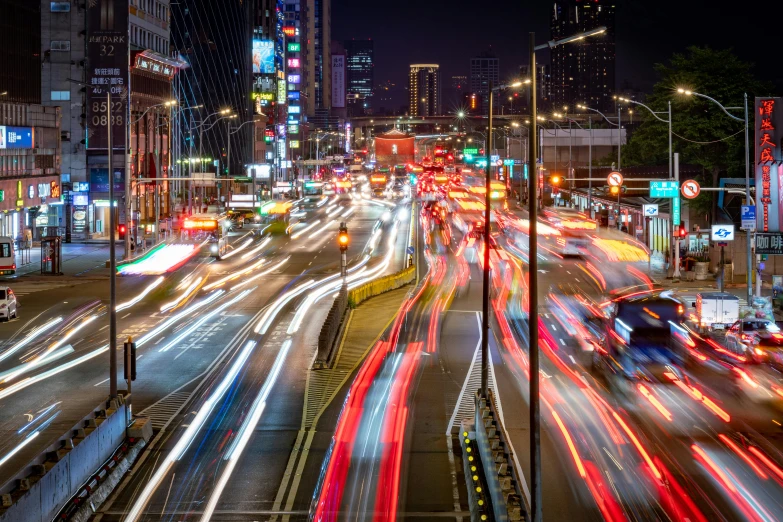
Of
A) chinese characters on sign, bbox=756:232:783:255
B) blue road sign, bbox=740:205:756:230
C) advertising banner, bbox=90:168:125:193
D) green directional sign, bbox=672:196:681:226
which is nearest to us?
chinese characters on sign, bbox=756:232:783:255

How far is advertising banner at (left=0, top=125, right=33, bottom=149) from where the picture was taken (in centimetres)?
6681

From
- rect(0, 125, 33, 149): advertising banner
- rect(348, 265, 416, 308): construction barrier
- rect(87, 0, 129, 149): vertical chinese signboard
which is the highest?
rect(87, 0, 129, 149): vertical chinese signboard

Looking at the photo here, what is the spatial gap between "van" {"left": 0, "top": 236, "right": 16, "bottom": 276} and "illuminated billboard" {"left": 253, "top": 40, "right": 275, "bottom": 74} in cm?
12673

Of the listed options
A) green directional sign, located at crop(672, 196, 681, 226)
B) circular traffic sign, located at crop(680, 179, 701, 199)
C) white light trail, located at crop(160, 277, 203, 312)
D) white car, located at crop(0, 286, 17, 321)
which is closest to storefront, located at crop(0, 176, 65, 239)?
white light trail, located at crop(160, 277, 203, 312)

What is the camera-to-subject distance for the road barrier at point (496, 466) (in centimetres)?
1600

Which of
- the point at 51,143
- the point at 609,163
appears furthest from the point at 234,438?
the point at 609,163

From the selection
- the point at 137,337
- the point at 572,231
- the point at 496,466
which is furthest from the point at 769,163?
the point at 572,231

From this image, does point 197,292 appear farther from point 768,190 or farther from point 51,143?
point 51,143

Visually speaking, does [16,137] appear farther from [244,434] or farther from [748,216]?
[244,434]

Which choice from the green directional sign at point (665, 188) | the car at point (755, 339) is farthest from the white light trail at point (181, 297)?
the green directional sign at point (665, 188)

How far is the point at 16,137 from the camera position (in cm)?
6925

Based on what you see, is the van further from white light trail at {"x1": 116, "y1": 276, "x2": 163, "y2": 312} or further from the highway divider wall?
the highway divider wall

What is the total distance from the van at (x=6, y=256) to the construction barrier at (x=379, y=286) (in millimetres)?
19753

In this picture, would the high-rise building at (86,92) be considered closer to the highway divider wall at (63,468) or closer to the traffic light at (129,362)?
the traffic light at (129,362)
